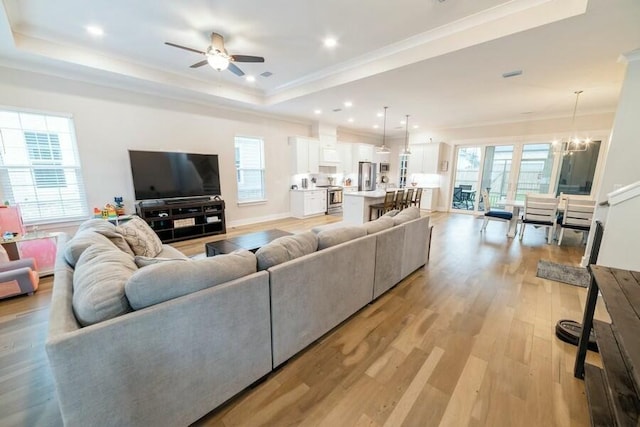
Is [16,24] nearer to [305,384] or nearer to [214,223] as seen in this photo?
[214,223]

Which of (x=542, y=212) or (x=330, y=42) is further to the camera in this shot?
(x=542, y=212)

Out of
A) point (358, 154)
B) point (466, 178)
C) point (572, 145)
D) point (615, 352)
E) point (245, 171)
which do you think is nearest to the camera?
point (615, 352)

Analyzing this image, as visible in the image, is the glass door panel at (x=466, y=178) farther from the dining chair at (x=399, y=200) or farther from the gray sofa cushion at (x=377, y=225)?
the gray sofa cushion at (x=377, y=225)

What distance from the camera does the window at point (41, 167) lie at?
355 cm

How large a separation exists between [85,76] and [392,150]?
9159 mm

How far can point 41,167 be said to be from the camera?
377cm

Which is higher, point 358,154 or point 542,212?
point 358,154

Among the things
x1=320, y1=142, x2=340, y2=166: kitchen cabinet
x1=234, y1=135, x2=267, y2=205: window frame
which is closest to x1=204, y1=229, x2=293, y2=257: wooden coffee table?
x1=234, y1=135, x2=267, y2=205: window frame

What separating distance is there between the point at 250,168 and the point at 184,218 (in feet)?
7.05

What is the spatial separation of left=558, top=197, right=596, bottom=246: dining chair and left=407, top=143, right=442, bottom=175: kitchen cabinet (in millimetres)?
4190

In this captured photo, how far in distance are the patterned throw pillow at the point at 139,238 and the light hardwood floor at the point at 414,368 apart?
979 mm

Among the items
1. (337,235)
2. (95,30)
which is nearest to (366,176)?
(337,235)

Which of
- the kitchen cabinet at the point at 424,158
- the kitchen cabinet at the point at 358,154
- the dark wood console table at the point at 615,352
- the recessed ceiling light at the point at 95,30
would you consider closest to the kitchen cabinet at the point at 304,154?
the kitchen cabinet at the point at 358,154

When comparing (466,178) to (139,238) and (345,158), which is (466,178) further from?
(139,238)
